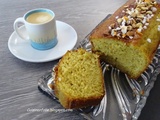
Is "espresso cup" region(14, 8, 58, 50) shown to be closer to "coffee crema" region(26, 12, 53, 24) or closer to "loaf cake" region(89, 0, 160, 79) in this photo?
"coffee crema" region(26, 12, 53, 24)

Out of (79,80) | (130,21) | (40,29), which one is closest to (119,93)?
(79,80)

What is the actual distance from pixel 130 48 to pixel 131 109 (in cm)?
25

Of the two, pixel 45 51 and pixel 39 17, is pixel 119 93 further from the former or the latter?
pixel 39 17

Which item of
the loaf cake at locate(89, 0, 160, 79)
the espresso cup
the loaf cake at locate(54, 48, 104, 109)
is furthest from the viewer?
the espresso cup

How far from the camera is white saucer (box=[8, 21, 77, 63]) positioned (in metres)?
1.12

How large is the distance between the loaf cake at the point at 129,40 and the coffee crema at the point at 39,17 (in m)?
0.24

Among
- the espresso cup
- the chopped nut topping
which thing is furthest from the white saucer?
the chopped nut topping

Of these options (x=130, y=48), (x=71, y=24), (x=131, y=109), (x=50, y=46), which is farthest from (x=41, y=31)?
(x=131, y=109)

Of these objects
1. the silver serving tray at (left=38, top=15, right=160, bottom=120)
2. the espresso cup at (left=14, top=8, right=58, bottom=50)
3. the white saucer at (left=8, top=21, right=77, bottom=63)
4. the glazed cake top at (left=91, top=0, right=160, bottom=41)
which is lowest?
the silver serving tray at (left=38, top=15, right=160, bottom=120)

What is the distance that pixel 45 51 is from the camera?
1163 millimetres

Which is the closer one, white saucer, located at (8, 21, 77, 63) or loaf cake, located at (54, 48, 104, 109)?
loaf cake, located at (54, 48, 104, 109)

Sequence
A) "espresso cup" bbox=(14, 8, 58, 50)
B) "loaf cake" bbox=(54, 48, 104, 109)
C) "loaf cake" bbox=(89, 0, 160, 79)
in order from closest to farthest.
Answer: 1. "loaf cake" bbox=(54, 48, 104, 109)
2. "loaf cake" bbox=(89, 0, 160, 79)
3. "espresso cup" bbox=(14, 8, 58, 50)

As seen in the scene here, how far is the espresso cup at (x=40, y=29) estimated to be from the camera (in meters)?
1.11

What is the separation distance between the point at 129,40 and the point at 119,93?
218 mm
